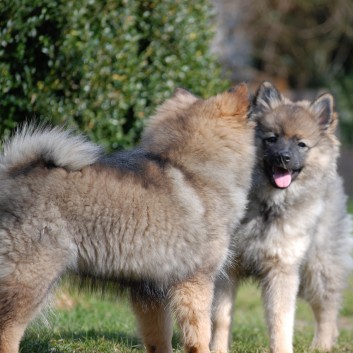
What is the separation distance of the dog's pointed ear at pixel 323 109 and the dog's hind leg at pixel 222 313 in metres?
1.51

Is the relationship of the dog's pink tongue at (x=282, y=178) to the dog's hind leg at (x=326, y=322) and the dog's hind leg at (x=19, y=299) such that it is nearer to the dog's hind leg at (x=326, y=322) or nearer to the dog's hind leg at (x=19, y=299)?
the dog's hind leg at (x=326, y=322)

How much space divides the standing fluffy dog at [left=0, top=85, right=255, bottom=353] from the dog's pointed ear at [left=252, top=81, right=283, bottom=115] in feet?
2.98

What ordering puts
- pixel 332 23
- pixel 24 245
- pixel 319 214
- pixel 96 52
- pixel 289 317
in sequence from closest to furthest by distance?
pixel 24 245 < pixel 289 317 < pixel 319 214 < pixel 96 52 < pixel 332 23

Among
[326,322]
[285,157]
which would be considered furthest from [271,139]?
[326,322]

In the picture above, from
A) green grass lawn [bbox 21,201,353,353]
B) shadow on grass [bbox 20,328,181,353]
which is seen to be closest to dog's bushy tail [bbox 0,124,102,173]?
green grass lawn [bbox 21,201,353,353]

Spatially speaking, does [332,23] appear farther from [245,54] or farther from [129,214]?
[129,214]

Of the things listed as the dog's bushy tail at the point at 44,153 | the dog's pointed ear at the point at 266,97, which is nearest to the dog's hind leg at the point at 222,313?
the dog's pointed ear at the point at 266,97

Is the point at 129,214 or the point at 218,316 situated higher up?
the point at 129,214

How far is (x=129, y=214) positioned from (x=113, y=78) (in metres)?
2.55

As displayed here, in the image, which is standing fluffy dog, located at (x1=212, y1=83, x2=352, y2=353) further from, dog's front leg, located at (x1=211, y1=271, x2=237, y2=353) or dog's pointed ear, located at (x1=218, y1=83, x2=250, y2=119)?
dog's pointed ear, located at (x1=218, y1=83, x2=250, y2=119)

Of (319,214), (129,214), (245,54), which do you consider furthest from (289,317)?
(245,54)

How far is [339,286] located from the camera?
6.84 m

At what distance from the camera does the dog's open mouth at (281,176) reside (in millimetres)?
5707

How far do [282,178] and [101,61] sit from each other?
1.97 metres
